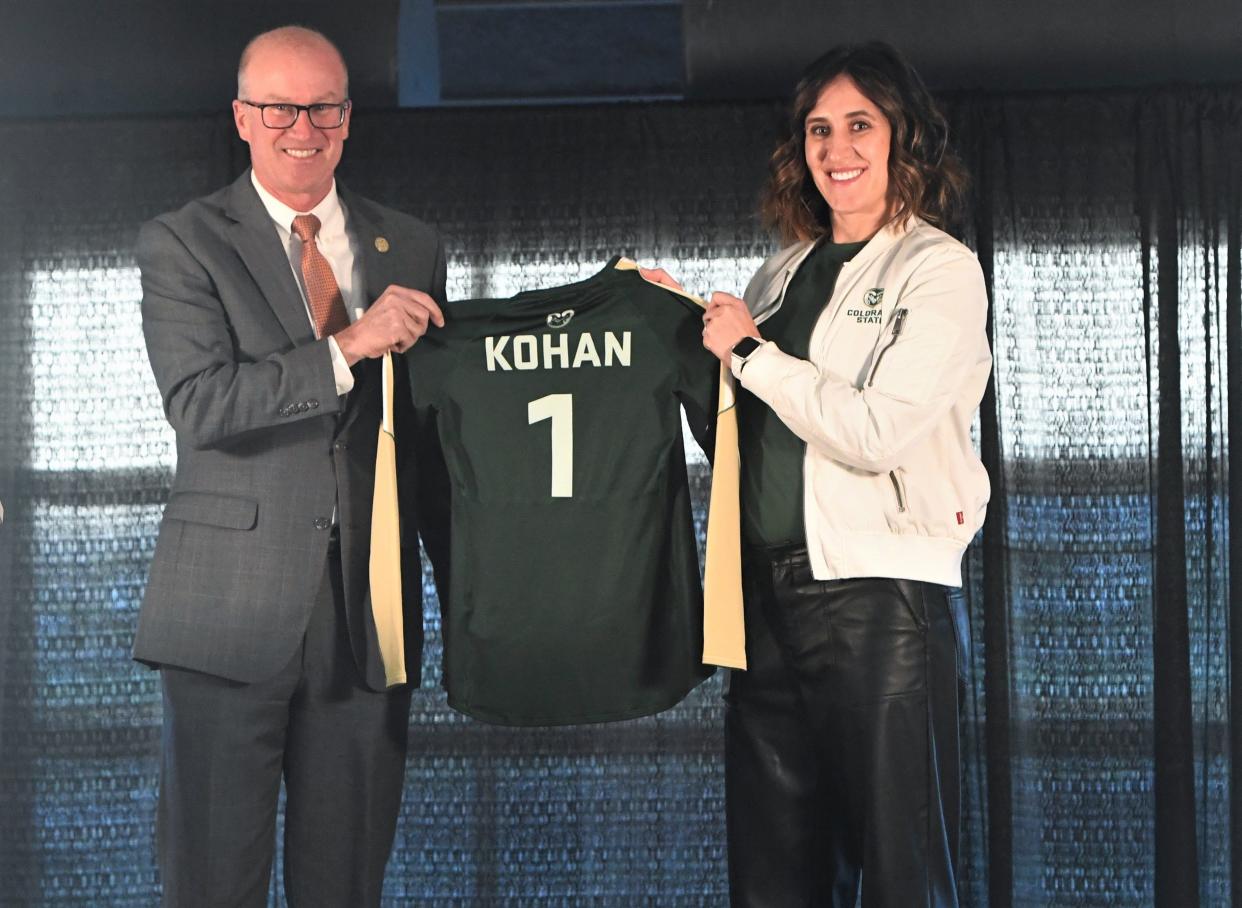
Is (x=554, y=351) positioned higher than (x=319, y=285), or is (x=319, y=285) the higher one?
(x=319, y=285)

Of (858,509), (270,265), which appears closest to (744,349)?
(858,509)

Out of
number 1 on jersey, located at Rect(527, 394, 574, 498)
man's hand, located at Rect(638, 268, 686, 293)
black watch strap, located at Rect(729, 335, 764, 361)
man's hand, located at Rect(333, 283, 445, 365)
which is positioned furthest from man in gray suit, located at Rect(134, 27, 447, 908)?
black watch strap, located at Rect(729, 335, 764, 361)

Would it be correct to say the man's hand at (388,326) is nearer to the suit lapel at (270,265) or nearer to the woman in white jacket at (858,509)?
the suit lapel at (270,265)

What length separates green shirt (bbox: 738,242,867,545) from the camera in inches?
82.2

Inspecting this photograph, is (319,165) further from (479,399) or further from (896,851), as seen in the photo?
(896,851)

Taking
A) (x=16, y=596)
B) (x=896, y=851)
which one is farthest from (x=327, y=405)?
(x=16, y=596)

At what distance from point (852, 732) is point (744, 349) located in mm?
606

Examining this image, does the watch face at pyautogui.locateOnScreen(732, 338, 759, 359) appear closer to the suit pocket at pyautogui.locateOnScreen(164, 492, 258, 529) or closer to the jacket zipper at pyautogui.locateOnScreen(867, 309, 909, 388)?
the jacket zipper at pyautogui.locateOnScreen(867, 309, 909, 388)

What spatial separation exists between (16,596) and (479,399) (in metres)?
1.76

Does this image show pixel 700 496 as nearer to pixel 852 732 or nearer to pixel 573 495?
pixel 573 495

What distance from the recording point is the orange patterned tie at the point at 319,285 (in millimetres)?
2234

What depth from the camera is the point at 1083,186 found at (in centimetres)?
331

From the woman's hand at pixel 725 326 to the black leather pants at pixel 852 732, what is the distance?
0.33m

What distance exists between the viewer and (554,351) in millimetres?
2242
